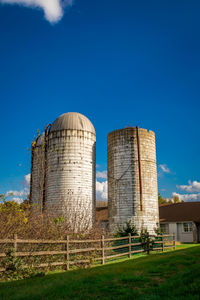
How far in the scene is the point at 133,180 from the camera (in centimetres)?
3078

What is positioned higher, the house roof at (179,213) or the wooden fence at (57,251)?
the house roof at (179,213)

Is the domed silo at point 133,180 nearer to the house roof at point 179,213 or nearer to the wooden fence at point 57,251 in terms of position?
the house roof at point 179,213

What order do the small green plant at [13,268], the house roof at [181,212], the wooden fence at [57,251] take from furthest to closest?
the house roof at [181,212] → the wooden fence at [57,251] → the small green plant at [13,268]

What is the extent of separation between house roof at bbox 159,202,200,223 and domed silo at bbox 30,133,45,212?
15.1 meters

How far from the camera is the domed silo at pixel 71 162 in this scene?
3075 centimetres

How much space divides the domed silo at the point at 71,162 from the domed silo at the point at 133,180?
2.22 m

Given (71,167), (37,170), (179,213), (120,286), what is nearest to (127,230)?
(71,167)

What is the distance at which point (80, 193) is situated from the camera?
3030 cm

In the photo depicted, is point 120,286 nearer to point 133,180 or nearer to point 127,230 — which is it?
point 127,230

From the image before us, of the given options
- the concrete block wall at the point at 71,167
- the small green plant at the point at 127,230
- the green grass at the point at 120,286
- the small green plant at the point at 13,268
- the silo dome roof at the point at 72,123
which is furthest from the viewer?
the silo dome roof at the point at 72,123

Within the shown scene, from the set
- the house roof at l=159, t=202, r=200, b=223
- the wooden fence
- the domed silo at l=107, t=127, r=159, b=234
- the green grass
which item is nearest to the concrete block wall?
the domed silo at l=107, t=127, r=159, b=234

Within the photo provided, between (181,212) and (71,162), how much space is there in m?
15.8

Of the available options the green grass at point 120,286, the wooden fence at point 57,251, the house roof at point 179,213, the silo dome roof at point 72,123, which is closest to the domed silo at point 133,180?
the silo dome roof at point 72,123

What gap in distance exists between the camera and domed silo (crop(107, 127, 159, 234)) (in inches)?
1196
